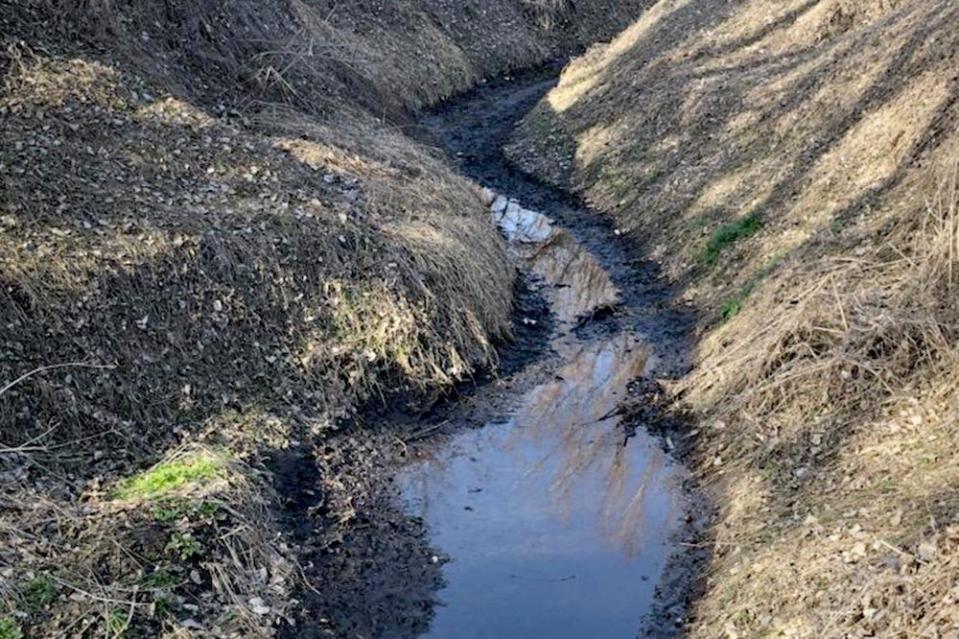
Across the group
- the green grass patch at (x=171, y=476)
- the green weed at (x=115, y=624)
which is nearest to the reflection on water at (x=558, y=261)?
the green grass patch at (x=171, y=476)

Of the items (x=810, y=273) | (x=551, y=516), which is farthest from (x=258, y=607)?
(x=810, y=273)

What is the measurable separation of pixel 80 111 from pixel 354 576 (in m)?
6.35

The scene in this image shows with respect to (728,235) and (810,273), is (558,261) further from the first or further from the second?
(810,273)

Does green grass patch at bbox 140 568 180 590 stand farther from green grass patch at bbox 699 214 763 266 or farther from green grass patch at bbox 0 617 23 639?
green grass patch at bbox 699 214 763 266

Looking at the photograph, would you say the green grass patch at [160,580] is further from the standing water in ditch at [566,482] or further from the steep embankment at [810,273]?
the steep embankment at [810,273]

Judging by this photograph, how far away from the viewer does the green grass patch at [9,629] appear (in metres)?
6.92

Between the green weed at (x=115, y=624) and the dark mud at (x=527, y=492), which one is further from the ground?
the green weed at (x=115, y=624)

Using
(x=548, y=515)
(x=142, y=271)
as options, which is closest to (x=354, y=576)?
(x=548, y=515)

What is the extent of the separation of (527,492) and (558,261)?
550cm

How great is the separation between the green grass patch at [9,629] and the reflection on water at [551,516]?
2.72 meters

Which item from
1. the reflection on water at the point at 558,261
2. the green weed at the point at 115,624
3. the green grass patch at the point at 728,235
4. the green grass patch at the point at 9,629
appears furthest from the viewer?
the reflection on water at the point at 558,261

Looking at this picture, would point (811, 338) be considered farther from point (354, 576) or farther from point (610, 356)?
point (354, 576)

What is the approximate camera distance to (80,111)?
475 inches

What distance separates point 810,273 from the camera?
10.7 m
